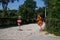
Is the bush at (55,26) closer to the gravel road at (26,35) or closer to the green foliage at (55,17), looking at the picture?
the green foliage at (55,17)

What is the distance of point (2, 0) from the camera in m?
45.0

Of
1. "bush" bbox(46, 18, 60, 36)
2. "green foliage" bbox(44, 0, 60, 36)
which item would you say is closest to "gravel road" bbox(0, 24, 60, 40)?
"bush" bbox(46, 18, 60, 36)

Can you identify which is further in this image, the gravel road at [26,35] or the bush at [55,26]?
the bush at [55,26]

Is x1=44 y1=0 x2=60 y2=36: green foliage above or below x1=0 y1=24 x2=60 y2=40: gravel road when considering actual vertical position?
above

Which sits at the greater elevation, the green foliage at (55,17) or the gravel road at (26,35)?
the green foliage at (55,17)

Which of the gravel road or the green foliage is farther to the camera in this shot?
the green foliage

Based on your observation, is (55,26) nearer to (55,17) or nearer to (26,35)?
(55,17)

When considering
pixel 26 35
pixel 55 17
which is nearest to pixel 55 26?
pixel 55 17

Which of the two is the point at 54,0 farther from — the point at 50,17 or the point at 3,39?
the point at 3,39

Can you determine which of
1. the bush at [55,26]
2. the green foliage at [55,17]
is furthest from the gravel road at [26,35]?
the green foliage at [55,17]

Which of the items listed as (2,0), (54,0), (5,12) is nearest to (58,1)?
(54,0)

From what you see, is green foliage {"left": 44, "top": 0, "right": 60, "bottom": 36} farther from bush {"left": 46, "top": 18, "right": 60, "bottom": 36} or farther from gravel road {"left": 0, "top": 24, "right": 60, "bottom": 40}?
gravel road {"left": 0, "top": 24, "right": 60, "bottom": 40}

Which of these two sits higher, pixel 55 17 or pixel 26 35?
pixel 55 17

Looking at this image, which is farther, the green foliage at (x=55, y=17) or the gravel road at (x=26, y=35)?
the green foliage at (x=55, y=17)
